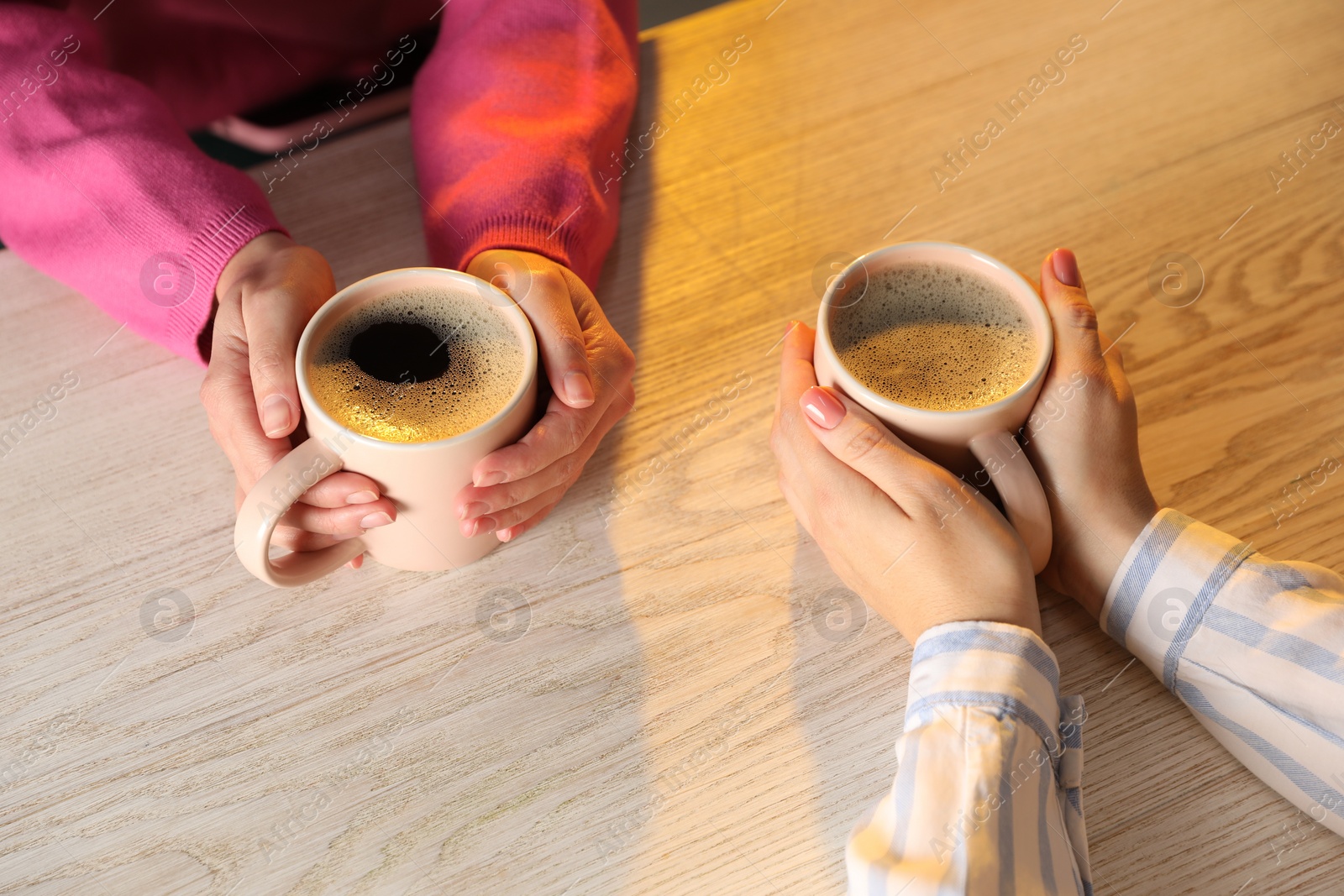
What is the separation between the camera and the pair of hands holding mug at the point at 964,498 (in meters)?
0.64

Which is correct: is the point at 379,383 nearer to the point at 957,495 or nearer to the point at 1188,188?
the point at 957,495

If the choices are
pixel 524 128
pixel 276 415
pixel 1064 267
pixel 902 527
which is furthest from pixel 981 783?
pixel 524 128

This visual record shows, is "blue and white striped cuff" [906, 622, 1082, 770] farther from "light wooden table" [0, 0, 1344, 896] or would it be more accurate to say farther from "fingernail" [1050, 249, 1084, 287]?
"fingernail" [1050, 249, 1084, 287]

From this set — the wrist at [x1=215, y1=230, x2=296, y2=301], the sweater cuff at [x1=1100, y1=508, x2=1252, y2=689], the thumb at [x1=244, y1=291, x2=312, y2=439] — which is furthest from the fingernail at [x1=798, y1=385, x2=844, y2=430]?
the wrist at [x1=215, y1=230, x2=296, y2=301]

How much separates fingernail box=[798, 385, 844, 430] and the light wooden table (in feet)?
0.41

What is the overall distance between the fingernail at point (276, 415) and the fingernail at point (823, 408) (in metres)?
0.36

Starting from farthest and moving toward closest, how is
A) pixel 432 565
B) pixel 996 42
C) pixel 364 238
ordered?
pixel 996 42 < pixel 364 238 < pixel 432 565

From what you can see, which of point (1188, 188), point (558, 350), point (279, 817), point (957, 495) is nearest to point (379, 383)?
point (558, 350)

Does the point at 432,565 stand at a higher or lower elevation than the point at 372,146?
lower

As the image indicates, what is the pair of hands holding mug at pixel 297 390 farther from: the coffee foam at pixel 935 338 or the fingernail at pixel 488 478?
the coffee foam at pixel 935 338

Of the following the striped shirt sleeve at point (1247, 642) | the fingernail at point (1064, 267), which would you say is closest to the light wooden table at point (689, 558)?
the striped shirt sleeve at point (1247, 642)

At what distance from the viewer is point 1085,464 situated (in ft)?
2.22

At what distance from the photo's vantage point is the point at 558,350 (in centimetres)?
68

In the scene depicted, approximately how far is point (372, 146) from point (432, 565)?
19.0 inches
